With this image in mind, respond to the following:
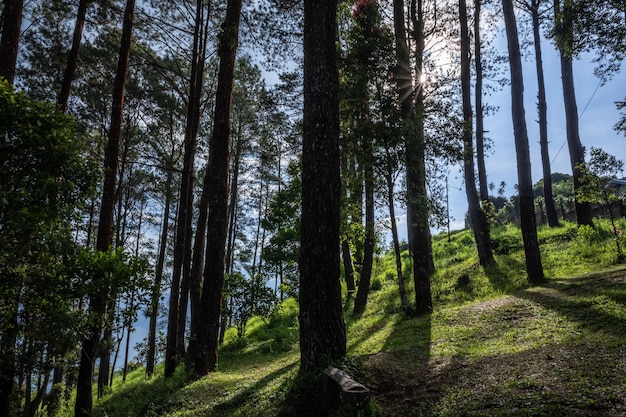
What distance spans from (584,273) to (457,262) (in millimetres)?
6850

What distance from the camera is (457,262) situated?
16.1 m

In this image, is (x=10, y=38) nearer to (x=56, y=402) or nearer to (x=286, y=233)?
(x=286, y=233)

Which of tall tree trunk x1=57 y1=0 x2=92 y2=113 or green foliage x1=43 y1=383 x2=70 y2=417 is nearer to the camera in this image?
tall tree trunk x1=57 y1=0 x2=92 y2=113

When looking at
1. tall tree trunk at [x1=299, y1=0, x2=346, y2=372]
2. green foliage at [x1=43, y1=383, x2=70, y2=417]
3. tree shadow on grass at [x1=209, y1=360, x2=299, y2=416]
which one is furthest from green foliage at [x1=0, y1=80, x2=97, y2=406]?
green foliage at [x1=43, y1=383, x2=70, y2=417]

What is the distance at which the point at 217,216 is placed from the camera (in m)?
9.05

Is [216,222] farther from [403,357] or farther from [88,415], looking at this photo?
[403,357]

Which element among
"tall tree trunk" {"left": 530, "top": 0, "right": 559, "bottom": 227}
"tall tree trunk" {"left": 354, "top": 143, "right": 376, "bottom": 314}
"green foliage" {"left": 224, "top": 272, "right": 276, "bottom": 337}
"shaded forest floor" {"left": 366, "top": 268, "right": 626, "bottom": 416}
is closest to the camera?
"shaded forest floor" {"left": 366, "top": 268, "right": 626, "bottom": 416}

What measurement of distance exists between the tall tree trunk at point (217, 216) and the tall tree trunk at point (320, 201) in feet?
12.1

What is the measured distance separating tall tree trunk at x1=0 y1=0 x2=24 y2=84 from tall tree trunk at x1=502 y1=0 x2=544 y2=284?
12.5m

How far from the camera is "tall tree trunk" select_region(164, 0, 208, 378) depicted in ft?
35.2

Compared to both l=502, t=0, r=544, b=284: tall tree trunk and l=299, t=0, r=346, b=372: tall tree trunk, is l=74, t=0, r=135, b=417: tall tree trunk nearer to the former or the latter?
l=299, t=0, r=346, b=372: tall tree trunk

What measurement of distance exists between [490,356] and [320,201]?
3363 mm

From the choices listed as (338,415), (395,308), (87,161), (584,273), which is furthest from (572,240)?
(87,161)

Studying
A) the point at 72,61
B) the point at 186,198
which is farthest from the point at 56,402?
the point at 72,61
